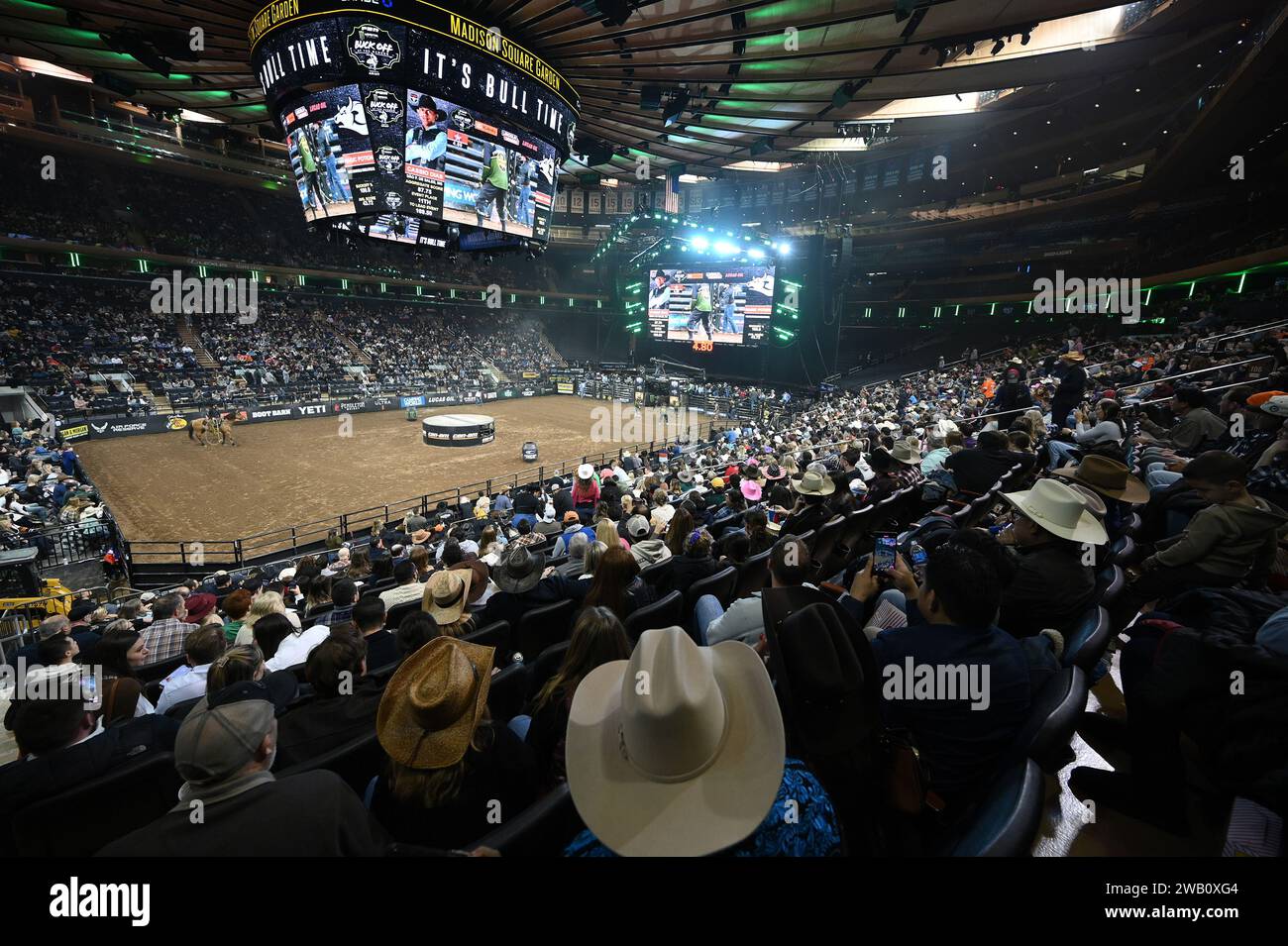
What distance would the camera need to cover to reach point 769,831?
1.61 metres

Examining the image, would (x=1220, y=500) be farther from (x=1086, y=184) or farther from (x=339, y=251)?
(x=339, y=251)

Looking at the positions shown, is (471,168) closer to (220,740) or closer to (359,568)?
(359,568)

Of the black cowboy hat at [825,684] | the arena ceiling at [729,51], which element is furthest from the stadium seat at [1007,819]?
the arena ceiling at [729,51]

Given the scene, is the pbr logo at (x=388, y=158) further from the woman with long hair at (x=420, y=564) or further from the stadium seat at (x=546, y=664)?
the stadium seat at (x=546, y=664)

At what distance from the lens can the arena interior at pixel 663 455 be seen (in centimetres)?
198

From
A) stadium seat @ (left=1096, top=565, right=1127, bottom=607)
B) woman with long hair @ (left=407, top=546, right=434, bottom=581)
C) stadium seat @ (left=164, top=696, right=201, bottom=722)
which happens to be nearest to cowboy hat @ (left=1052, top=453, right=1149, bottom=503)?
stadium seat @ (left=1096, top=565, right=1127, bottom=607)

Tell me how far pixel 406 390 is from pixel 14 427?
56.3ft

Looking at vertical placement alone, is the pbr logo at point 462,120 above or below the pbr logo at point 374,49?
below

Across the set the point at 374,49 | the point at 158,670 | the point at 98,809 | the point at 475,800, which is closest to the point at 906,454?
the point at 475,800

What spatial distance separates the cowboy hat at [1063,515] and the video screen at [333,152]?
15.0 metres

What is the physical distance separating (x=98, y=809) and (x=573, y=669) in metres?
2.27

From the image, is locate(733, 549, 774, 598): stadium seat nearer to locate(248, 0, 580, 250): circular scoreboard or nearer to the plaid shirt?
the plaid shirt

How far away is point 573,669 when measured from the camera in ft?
8.88
